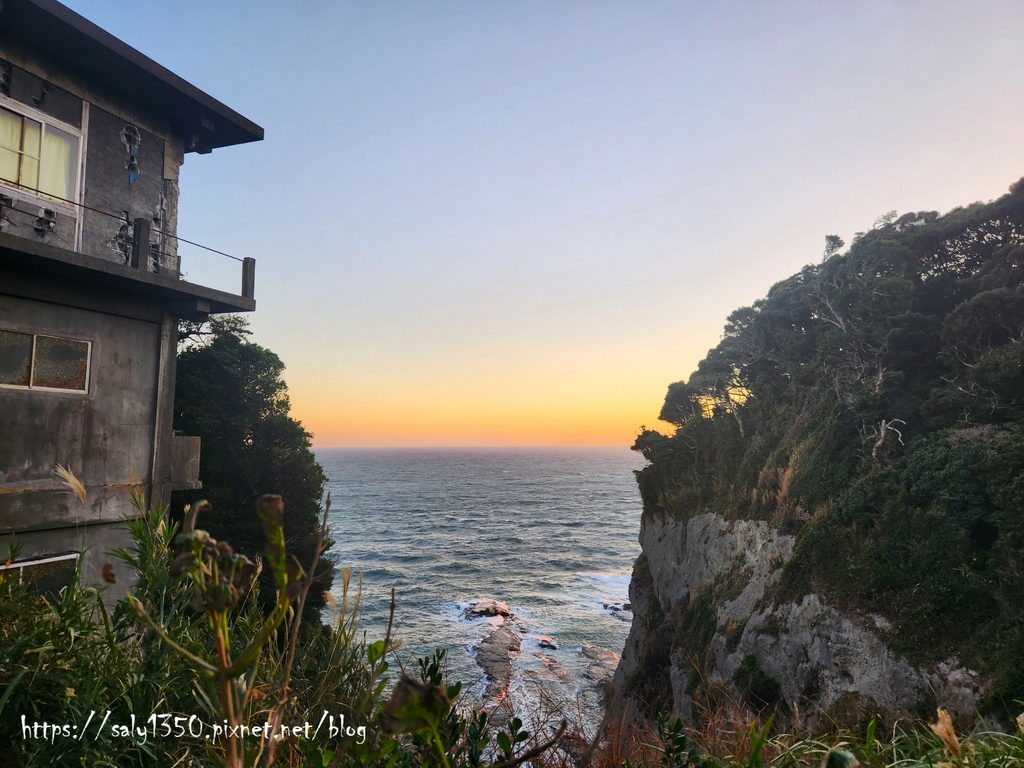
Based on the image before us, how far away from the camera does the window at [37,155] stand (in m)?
8.35

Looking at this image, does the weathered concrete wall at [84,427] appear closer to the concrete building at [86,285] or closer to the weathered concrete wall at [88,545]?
the concrete building at [86,285]

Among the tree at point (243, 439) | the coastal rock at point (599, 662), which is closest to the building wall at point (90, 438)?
the tree at point (243, 439)

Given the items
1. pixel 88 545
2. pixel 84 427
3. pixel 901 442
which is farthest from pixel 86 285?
pixel 901 442

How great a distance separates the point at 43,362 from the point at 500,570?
44.2 m

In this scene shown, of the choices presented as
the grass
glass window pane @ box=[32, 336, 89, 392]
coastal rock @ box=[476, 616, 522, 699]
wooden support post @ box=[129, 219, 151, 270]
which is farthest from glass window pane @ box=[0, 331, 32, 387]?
coastal rock @ box=[476, 616, 522, 699]

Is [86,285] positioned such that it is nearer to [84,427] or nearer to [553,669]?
[84,427]

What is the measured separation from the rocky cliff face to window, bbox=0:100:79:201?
11.2 meters

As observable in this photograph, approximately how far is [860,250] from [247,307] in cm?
2339

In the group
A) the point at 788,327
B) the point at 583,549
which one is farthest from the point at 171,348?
the point at 583,549

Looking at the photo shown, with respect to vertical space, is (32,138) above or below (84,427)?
above

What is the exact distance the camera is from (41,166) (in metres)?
8.71

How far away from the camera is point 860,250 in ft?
76.4

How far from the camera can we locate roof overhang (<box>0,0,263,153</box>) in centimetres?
820

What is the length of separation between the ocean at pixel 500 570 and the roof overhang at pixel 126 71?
9.19 meters
